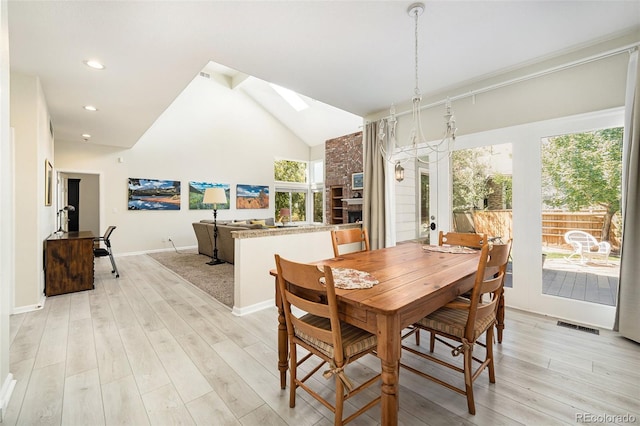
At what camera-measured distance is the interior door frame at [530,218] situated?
2693 millimetres

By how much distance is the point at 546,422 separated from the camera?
4.81ft

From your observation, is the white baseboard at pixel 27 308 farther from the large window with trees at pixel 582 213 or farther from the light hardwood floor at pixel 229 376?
the large window with trees at pixel 582 213

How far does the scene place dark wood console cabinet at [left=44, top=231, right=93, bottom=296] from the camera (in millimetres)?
3584

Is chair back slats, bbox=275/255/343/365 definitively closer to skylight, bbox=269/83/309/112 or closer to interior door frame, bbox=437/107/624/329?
interior door frame, bbox=437/107/624/329

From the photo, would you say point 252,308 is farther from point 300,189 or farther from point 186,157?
point 300,189

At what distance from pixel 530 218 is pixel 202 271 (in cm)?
477

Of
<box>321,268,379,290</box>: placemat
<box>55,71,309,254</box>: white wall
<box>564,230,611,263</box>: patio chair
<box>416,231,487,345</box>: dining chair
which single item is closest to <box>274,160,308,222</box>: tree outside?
<box>55,71,309,254</box>: white wall

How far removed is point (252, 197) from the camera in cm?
852

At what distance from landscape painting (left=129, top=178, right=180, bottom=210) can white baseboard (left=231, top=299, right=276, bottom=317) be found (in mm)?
5105

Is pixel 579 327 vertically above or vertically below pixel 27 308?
above

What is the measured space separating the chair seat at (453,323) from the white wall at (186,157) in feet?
22.9

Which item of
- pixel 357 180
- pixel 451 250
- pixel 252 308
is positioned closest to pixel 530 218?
pixel 451 250

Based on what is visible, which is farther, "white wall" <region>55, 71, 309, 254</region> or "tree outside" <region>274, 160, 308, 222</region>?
"tree outside" <region>274, 160, 308, 222</region>

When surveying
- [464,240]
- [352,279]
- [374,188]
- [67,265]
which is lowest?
[67,265]
